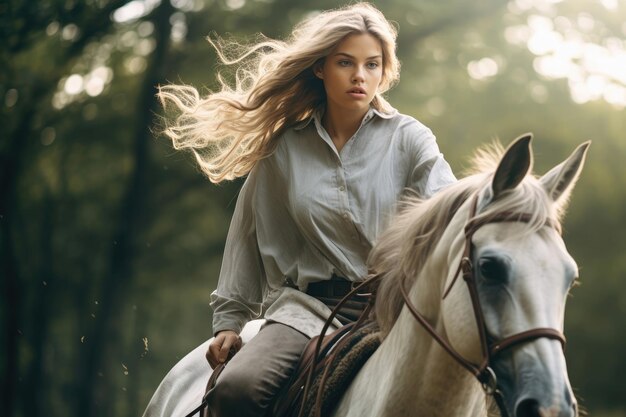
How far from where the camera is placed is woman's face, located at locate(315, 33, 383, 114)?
5504mm

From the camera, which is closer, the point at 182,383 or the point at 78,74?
the point at 182,383

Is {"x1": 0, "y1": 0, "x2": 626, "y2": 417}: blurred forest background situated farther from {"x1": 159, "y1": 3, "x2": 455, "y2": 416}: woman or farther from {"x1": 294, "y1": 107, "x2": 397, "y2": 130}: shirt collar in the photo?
{"x1": 294, "y1": 107, "x2": 397, "y2": 130}: shirt collar

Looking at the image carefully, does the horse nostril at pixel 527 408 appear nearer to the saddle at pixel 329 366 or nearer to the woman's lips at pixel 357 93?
the saddle at pixel 329 366

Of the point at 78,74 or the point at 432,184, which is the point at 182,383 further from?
the point at 78,74

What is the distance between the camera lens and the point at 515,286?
379 centimetres

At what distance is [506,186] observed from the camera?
160 inches

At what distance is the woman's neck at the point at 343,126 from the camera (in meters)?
5.61

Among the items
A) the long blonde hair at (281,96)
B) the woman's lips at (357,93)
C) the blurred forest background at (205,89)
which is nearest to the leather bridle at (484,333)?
the woman's lips at (357,93)

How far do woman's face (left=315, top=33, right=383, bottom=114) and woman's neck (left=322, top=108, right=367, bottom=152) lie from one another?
0.08ft

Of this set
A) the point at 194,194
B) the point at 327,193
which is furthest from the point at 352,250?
the point at 194,194

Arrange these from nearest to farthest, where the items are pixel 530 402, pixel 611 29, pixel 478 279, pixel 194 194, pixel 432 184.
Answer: pixel 530 402, pixel 478 279, pixel 432 184, pixel 611 29, pixel 194 194

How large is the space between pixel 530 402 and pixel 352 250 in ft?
5.88

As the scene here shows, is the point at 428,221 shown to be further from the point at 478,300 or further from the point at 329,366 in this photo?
the point at 329,366

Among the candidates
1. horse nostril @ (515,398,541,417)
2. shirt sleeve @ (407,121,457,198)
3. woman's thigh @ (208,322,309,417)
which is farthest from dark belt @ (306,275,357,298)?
horse nostril @ (515,398,541,417)
